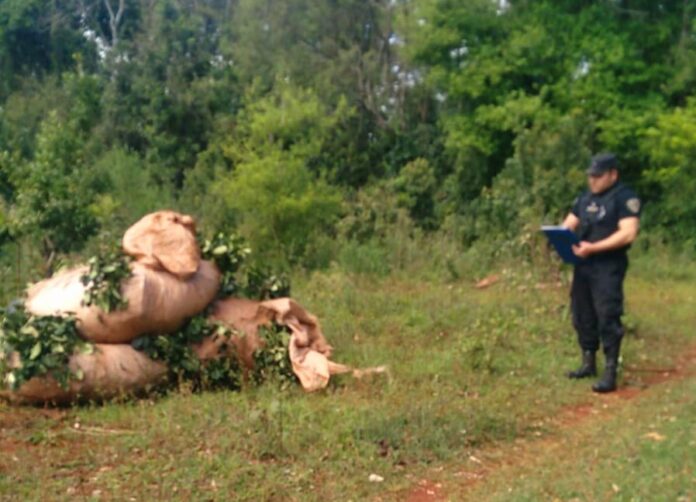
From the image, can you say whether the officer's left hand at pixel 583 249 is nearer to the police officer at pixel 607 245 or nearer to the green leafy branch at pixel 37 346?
the police officer at pixel 607 245

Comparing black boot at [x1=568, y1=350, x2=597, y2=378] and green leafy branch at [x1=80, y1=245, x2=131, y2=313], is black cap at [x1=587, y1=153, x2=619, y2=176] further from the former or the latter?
green leafy branch at [x1=80, y1=245, x2=131, y2=313]

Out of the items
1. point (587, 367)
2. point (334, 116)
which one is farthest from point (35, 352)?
point (334, 116)

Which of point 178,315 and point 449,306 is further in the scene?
point 449,306

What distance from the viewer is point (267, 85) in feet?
87.6

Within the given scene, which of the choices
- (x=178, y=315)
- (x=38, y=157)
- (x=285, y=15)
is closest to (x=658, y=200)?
(x=285, y=15)

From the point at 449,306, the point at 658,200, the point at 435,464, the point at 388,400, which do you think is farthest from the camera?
the point at 658,200

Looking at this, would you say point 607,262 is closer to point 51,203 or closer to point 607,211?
point 607,211

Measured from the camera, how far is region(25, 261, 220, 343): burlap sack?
6.92 meters

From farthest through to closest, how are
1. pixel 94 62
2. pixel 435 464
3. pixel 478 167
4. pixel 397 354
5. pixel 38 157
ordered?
1. pixel 94 62
2. pixel 478 167
3. pixel 38 157
4. pixel 397 354
5. pixel 435 464

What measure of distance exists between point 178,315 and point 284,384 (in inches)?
35.9

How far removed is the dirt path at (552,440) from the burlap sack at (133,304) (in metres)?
2.46

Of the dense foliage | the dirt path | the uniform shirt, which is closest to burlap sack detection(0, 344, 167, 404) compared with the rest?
the dirt path

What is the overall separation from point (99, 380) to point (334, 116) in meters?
17.1

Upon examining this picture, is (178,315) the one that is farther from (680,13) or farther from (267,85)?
(267,85)
